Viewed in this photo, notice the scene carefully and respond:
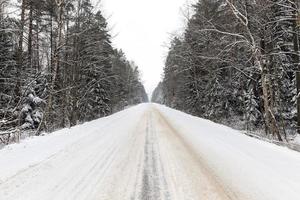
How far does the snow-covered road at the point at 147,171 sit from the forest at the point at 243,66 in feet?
24.9

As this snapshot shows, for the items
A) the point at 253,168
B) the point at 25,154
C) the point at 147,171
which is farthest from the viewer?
the point at 25,154

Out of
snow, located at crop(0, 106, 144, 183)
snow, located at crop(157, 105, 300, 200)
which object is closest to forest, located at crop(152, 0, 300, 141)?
snow, located at crop(157, 105, 300, 200)

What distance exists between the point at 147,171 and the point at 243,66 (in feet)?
58.5

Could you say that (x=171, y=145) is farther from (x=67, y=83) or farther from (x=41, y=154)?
(x=67, y=83)

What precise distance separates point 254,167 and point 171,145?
3231 mm

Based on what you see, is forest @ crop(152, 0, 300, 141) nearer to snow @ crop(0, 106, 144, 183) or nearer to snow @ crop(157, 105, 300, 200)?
snow @ crop(157, 105, 300, 200)

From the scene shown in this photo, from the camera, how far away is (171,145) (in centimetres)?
978

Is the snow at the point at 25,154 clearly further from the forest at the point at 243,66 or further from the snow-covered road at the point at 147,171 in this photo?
the forest at the point at 243,66

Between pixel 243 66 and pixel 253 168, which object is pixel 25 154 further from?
pixel 243 66

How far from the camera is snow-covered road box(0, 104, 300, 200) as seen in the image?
16.6 ft

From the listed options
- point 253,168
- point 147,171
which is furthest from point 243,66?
point 147,171

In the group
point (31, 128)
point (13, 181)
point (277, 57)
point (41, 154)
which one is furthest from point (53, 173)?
point (277, 57)

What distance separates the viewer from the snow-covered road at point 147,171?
5062mm

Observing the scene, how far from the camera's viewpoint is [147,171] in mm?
6480
